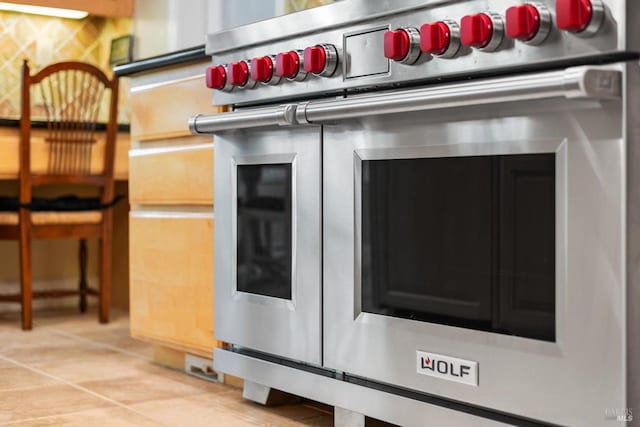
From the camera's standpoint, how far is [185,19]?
3.44 meters

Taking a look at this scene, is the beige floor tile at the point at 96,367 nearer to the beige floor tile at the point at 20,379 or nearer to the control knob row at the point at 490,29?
the beige floor tile at the point at 20,379

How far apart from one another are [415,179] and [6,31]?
315cm

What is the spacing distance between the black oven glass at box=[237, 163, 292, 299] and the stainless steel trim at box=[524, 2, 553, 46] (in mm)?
659

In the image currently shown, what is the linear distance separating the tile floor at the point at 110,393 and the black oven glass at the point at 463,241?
383mm

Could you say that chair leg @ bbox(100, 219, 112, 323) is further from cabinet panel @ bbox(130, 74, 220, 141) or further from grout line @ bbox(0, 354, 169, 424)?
cabinet panel @ bbox(130, 74, 220, 141)

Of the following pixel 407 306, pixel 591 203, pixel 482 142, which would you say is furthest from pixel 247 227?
pixel 591 203

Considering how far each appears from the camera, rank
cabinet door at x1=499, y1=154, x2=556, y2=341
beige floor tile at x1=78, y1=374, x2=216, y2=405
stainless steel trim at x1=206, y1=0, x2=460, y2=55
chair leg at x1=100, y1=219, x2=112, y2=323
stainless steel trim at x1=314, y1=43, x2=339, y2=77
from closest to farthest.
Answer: cabinet door at x1=499, y1=154, x2=556, y2=341, stainless steel trim at x1=206, y1=0, x2=460, y2=55, stainless steel trim at x1=314, y1=43, x2=339, y2=77, beige floor tile at x1=78, y1=374, x2=216, y2=405, chair leg at x1=100, y1=219, x2=112, y2=323

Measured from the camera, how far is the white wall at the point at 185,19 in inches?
106

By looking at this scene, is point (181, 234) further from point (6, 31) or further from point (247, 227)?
point (6, 31)

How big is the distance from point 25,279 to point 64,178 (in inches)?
15.8

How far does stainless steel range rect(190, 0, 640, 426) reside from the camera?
3.83ft

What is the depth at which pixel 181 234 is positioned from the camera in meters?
2.21

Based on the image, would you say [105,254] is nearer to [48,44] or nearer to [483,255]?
[48,44]

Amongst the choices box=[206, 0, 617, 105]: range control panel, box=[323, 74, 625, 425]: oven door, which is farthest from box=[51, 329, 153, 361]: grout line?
box=[323, 74, 625, 425]: oven door
